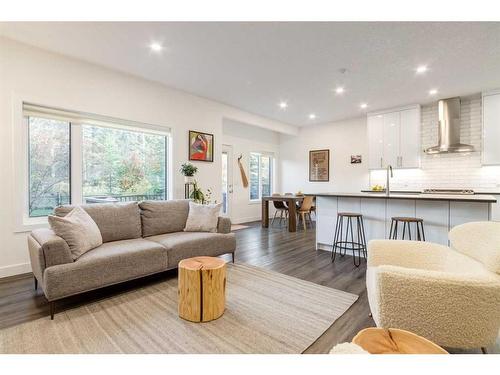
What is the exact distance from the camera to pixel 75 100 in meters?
3.51

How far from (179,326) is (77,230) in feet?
4.51

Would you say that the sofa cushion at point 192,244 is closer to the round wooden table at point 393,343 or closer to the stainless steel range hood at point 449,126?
the round wooden table at point 393,343

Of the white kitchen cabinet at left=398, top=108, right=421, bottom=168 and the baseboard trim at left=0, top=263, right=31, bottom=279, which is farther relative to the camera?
the white kitchen cabinet at left=398, top=108, right=421, bottom=168

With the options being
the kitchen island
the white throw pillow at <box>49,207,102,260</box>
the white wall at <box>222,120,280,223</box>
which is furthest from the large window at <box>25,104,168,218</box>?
the kitchen island

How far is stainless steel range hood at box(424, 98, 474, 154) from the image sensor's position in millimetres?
5019

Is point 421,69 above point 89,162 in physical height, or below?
above

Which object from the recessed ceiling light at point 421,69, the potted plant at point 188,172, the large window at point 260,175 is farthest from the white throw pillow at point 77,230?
the large window at point 260,175

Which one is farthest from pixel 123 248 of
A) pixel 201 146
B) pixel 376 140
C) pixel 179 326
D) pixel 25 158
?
pixel 376 140

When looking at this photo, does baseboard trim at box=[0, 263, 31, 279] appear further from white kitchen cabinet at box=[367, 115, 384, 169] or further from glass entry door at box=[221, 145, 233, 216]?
white kitchen cabinet at box=[367, 115, 384, 169]

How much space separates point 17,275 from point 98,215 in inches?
54.6

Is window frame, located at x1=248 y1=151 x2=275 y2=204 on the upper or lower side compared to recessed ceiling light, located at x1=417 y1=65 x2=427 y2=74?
lower

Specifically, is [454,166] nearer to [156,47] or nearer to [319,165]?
[319,165]

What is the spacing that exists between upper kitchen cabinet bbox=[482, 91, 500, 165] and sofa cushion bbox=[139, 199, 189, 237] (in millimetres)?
5787

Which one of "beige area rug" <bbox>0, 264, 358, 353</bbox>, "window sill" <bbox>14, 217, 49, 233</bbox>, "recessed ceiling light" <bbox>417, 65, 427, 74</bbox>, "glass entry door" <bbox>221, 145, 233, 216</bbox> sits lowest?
"beige area rug" <bbox>0, 264, 358, 353</bbox>
